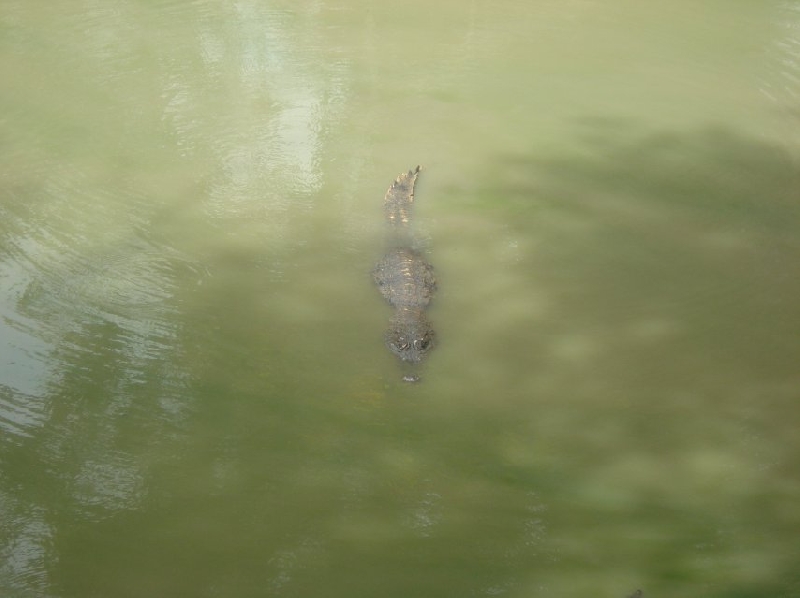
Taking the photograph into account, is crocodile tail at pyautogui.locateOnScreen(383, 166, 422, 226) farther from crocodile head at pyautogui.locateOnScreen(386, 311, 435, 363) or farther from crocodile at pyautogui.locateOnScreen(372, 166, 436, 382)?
crocodile head at pyautogui.locateOnScreen(386, 311, 435, 363)

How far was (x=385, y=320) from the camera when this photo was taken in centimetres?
473

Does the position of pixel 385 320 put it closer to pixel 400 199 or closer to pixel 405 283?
pixel 405 283

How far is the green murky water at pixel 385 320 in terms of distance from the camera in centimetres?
347

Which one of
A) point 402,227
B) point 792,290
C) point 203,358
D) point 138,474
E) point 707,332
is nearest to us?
point 138,474

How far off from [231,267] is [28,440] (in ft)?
5.53

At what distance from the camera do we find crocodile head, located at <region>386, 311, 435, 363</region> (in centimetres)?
443

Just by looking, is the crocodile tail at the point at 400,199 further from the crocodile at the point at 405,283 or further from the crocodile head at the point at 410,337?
the crocodile head at the point at 410,337

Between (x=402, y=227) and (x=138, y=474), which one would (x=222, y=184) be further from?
(x=138, y=474)

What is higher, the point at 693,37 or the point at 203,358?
the point at 693,37

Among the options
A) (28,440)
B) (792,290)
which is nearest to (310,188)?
(28,440)

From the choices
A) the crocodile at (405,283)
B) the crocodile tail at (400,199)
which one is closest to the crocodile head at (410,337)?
the crocodile at (405,283)

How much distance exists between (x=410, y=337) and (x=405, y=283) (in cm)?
51

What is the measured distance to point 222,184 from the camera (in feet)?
19.7

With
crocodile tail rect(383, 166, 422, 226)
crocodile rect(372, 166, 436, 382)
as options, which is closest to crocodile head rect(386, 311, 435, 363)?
crocodile rect(372, 166, 436, 382)
